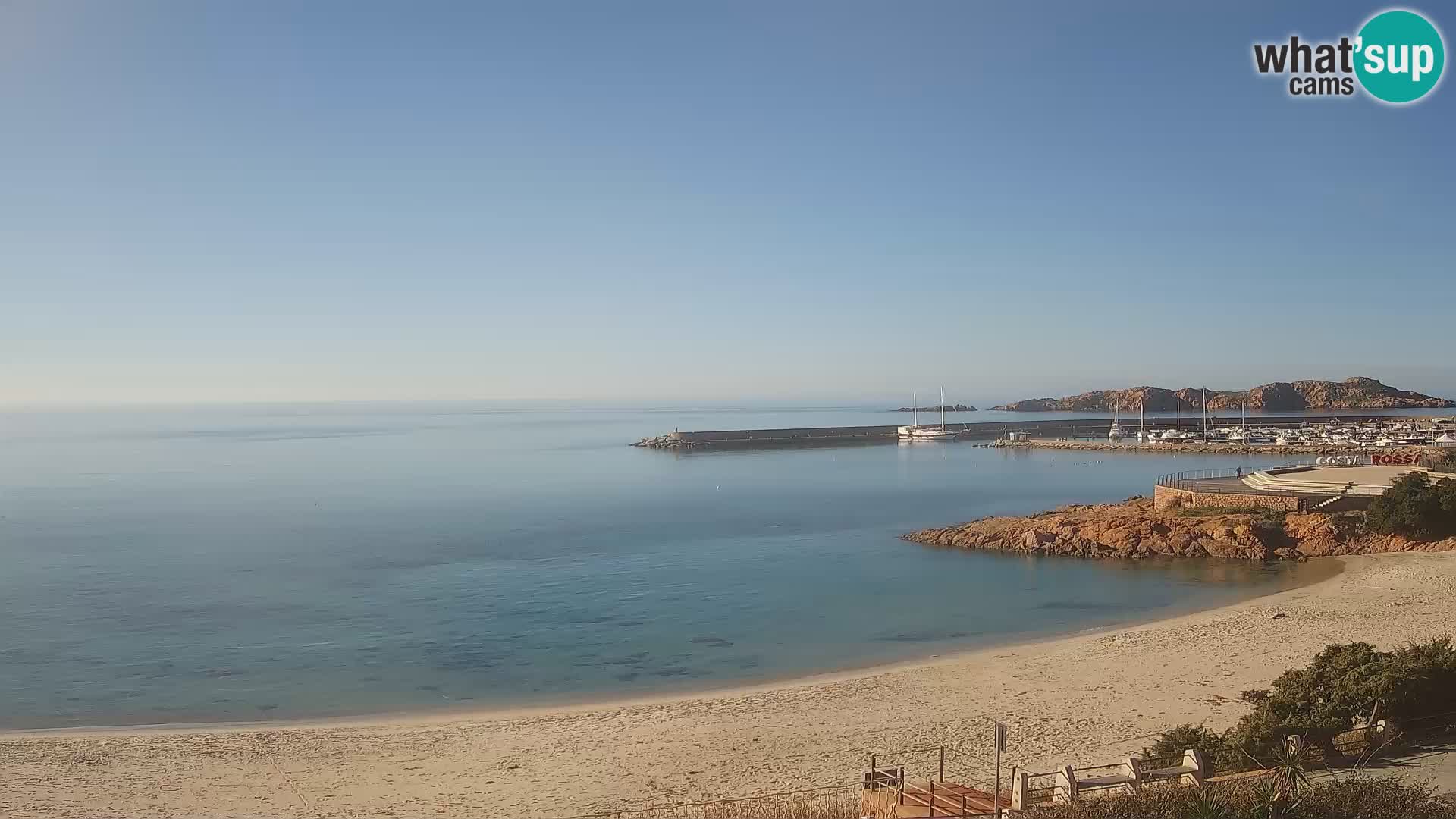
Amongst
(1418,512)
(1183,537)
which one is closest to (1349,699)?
(1183,537)

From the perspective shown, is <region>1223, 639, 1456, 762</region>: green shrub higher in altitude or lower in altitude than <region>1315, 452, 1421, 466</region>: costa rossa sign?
lower

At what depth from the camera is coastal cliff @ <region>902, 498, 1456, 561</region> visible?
2919 cm

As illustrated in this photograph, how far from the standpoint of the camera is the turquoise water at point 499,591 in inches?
749

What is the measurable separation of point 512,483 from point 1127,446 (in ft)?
186

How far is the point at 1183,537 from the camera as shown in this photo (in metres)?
31.0

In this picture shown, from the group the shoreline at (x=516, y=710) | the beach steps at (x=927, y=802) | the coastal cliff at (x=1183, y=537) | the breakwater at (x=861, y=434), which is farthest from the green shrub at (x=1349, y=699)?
the breakwater at (x=861, y=434)

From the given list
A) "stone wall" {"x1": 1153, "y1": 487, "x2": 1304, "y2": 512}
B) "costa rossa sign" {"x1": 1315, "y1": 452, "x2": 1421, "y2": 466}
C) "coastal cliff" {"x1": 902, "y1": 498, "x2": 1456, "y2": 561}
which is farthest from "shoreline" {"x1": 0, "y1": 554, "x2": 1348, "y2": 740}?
"costa rossa sign" {"x1": 1315, "y1": 452, "x2": 1421, "y2": 466}

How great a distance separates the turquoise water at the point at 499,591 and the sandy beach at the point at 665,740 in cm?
201

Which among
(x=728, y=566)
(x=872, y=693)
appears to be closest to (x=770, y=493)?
(x=728, y=566)

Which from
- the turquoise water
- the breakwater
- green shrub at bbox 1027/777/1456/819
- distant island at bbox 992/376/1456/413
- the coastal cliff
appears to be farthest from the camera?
distant island at bbox 992/376/1456/413

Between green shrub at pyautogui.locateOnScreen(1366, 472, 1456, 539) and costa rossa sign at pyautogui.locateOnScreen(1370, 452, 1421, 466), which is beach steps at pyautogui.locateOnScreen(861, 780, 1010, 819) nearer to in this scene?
green shrub at pyautogui.locateOnScreen(1366, 472, 1456, 539)

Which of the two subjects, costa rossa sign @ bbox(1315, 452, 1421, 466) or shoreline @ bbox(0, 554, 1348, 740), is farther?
costa rossa sign @ bbox(1315, 452, 1421, 466)

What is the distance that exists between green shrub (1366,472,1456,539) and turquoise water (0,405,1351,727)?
3478 millimetres

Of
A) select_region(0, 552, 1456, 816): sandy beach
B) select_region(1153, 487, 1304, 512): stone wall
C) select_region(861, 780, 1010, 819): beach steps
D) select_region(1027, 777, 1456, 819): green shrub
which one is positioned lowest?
select_region(0, 552, 1456, 816): sandy beach
